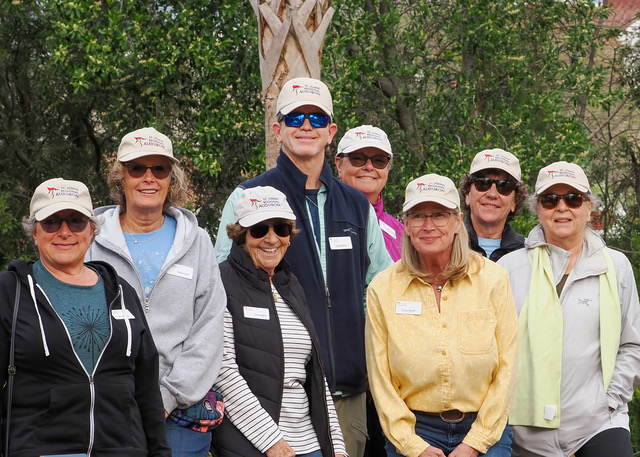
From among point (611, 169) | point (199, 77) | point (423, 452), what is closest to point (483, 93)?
point (611, 169)

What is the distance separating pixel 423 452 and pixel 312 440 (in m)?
0.51

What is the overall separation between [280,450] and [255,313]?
0.62m

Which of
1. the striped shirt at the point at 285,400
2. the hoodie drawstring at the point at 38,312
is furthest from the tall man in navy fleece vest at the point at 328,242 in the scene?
the hoodie drawstring at the point at 38,312

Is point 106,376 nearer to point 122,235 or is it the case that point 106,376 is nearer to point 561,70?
point 122,235

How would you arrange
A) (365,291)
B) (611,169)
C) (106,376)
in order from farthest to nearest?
1. (611,169)
2. (365,291)
3. (106,376)

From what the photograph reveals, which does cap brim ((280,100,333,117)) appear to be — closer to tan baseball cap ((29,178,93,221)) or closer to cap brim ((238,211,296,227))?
cap brim ((238,211,296,227))

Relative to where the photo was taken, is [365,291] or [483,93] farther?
[483,93]

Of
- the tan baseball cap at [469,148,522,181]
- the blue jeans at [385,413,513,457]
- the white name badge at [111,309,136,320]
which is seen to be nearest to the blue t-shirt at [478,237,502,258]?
the tan baseball cap at [469,148,522,181]

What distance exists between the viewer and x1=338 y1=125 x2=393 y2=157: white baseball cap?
575 centimetres

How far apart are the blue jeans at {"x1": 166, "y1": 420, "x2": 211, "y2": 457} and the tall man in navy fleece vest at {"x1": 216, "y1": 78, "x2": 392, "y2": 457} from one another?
2.53 feet

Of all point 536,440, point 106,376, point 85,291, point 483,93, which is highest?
point 483,93

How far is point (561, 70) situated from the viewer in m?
11.6

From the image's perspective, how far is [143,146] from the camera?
4633mm

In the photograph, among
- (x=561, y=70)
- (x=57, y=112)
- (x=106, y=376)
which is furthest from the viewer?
(x=57, y=112)
